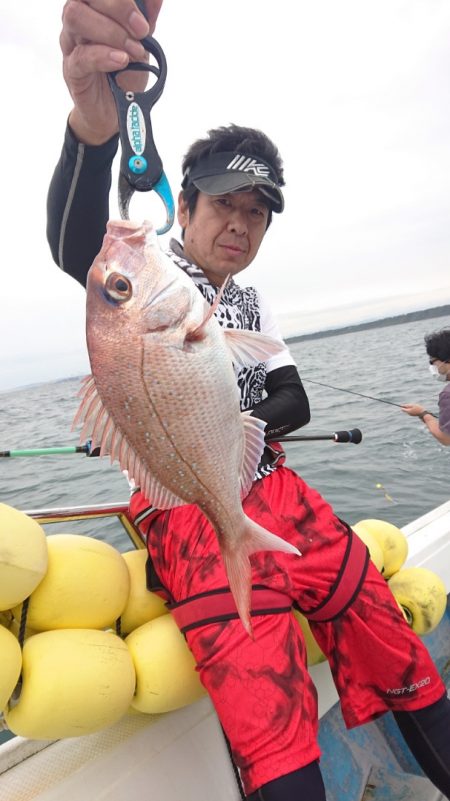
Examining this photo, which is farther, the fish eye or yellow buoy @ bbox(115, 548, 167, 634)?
yellow buoy @ bbox(115, 548, 167, 634)

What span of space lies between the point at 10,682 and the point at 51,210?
164 cm

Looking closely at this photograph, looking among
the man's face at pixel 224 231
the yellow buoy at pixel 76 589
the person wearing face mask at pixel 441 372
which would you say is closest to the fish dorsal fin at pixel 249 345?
the man's face at pixel 224 231

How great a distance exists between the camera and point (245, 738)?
150 cm

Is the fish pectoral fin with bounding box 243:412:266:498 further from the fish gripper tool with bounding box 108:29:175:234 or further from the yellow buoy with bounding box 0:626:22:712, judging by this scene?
the yellow buoy with bounding box 0:626:22:712

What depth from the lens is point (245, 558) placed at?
1454 mm

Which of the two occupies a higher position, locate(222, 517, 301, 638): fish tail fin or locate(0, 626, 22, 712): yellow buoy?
locate(222, 517, 301, 638): fish tail fin

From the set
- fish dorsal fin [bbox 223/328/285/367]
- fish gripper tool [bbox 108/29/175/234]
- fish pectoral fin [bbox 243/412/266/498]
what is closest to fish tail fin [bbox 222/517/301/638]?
fish pectoral fin [bbox 243/412/266/498]

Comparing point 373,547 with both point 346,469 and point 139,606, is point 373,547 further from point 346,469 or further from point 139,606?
point 346,469

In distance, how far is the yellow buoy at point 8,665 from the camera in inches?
55.7

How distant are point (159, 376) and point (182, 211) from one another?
1.29 meters

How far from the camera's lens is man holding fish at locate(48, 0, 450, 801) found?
4.22ft

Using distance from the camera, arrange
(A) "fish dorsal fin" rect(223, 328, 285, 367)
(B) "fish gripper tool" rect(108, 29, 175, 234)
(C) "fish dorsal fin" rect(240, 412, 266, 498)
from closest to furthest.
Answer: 1. (B) "fish gripper tool" rect(108, 29, 175, 234)
2. (A) "fish dorsal fin" rect(223, 328, 285, 367)
3. (C) "fish dorsal fin" rect(240, 412, 266, 498)

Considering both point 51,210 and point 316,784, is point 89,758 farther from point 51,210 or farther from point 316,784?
point 51,210

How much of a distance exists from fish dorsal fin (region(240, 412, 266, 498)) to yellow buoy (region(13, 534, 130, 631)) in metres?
0.68
